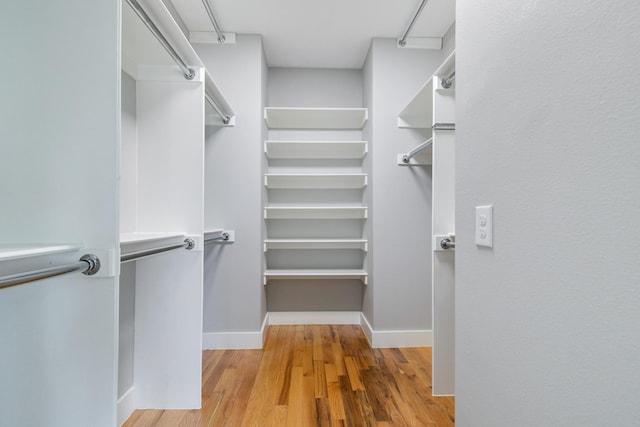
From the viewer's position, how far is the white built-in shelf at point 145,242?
1124mm

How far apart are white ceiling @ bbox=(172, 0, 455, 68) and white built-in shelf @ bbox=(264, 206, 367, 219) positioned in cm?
136

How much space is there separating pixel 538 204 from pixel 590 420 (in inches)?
14.3

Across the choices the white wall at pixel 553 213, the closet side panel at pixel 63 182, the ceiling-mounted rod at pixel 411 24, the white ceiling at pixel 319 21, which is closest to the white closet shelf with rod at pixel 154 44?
the closet side panel at pixel 63 182

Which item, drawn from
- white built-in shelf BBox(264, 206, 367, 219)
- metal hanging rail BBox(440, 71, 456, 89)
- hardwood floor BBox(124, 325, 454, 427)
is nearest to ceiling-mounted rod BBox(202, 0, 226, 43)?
white built-in shelf BBox(264, 206, 367, 219)

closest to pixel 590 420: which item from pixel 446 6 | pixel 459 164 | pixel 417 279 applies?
pixel 459 164

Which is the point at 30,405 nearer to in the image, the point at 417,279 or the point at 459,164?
the point at 459,164

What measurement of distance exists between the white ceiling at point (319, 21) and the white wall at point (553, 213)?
161 centimetres

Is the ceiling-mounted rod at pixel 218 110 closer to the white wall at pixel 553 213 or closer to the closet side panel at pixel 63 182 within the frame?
the closet side panel at pixel 63 182

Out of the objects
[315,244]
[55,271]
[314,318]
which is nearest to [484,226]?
[55,271]

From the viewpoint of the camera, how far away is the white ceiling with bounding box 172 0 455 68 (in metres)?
2.21

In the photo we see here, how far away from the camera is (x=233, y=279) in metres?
2.56

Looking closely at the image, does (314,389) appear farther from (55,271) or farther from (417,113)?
(417,113)

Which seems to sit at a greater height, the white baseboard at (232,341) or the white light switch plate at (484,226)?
the white light switch plate at (484,226)

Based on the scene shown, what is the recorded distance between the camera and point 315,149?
294 centimetres
